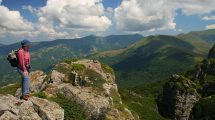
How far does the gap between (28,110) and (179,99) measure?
166m

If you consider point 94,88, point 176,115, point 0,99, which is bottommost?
point 176,115

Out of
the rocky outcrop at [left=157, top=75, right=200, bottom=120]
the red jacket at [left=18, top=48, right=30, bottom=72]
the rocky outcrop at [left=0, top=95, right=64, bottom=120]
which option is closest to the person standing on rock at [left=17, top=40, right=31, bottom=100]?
the red jacket at [left=18, top=48, right=30, bottom=72]

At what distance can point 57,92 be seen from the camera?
117 feet

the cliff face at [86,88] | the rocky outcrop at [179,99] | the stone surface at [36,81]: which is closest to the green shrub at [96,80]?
the cliff face at [86,88]

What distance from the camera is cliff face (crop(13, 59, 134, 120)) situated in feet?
112

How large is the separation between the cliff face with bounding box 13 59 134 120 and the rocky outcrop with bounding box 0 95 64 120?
5.41 metres

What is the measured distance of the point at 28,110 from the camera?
2623 cm

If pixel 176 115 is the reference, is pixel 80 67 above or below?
above

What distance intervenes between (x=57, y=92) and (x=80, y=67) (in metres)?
25.8

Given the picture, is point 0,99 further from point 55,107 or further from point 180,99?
point 180,99

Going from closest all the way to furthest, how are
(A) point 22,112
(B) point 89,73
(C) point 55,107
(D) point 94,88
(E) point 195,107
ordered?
(A) point 22,112 → (C) point 55,107 → (D) point 94,88 → (B) point 89,73 → (E) point 195,107

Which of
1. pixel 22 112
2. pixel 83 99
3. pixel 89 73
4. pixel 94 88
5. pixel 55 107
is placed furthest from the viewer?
pixel 89 73

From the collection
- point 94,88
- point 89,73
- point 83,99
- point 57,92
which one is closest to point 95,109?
point 83,99

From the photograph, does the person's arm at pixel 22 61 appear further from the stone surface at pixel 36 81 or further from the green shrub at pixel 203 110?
the green shrub at pixel 203 110
